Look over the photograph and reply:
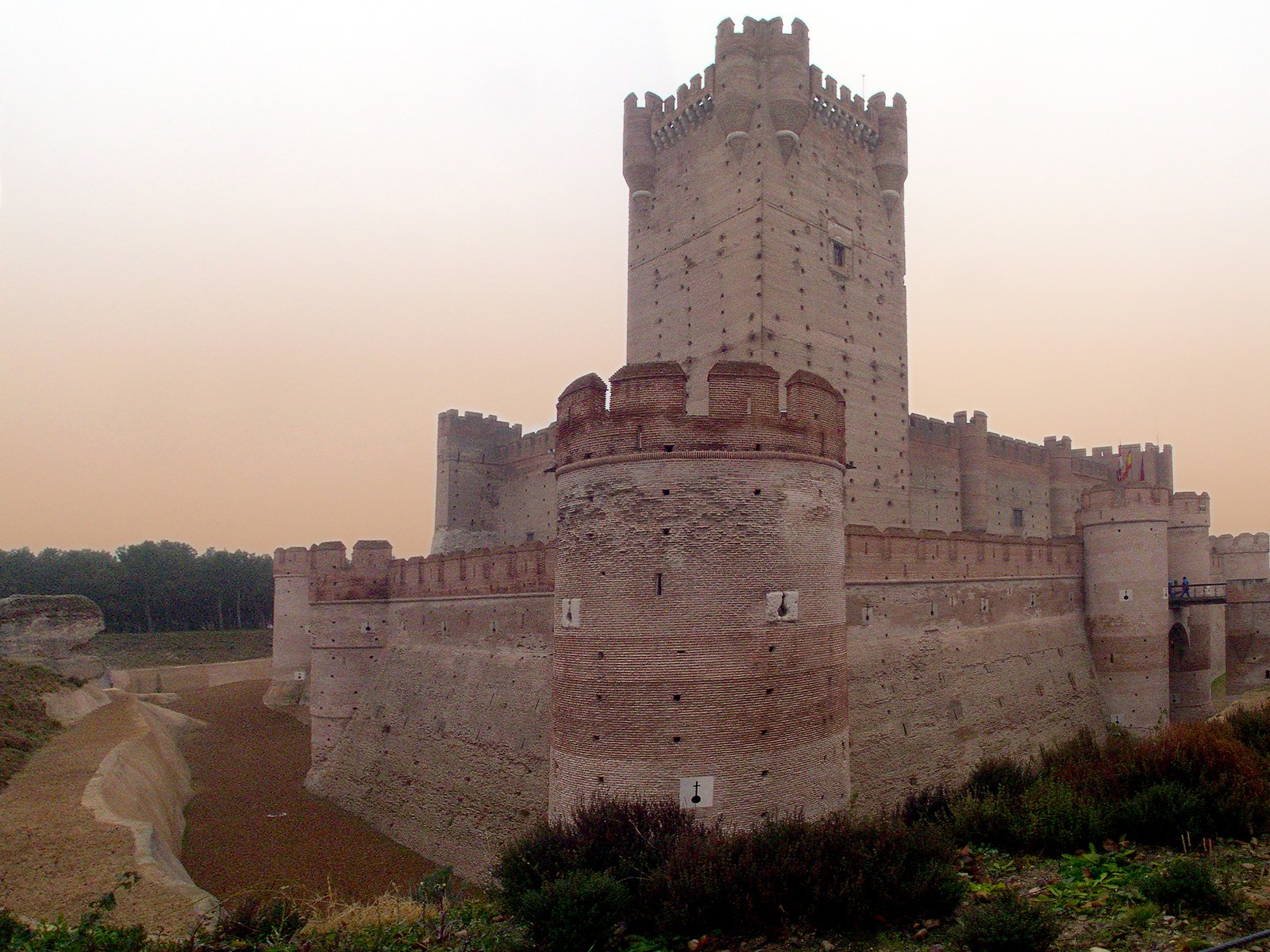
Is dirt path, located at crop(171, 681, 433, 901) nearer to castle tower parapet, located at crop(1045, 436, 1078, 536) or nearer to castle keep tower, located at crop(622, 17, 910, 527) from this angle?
castle keep tower, located at crop(622, 17, 910, 527)

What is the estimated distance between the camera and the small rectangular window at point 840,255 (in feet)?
78.0

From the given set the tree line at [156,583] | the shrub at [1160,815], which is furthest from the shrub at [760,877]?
the tree line at [156,583]

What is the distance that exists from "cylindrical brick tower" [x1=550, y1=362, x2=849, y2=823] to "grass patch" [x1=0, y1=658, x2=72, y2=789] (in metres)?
13.5

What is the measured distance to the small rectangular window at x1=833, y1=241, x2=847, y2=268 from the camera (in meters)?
23.8

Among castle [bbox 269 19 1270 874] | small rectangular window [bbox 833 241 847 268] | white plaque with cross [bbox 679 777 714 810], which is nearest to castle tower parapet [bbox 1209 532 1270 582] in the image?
castle [bbox 269 19 1270 874]

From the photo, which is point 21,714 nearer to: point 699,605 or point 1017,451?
point 699,605

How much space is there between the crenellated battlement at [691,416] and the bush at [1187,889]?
547 centimetres

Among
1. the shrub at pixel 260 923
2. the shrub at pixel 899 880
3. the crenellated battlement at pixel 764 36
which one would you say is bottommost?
the shrub at pixel 260 923

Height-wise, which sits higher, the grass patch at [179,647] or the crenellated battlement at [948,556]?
the crenellated battlement at [948,556]

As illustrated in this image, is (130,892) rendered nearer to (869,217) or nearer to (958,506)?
(869,217)

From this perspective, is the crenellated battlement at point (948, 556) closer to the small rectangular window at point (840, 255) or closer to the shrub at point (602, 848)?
the shrub at point (602, 848)

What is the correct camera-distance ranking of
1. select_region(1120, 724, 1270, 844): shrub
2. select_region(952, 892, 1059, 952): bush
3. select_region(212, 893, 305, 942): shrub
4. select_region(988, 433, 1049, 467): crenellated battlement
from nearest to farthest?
1. select_region(952, 892, 1059, 952): bush
2. select_region(212, 893, 305, 942): shrub
3. select_region(1120, 724, 1270, 844): shrub
4. select_region(988, 433, 1049, 467): crenellated battlement

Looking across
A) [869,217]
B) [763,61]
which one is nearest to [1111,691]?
[869,217]

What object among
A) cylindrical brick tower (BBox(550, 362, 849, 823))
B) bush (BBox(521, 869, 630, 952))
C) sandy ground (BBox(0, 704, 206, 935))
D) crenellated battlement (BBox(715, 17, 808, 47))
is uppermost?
crenellated battlement (BBox(715, 17, 808, 47))
